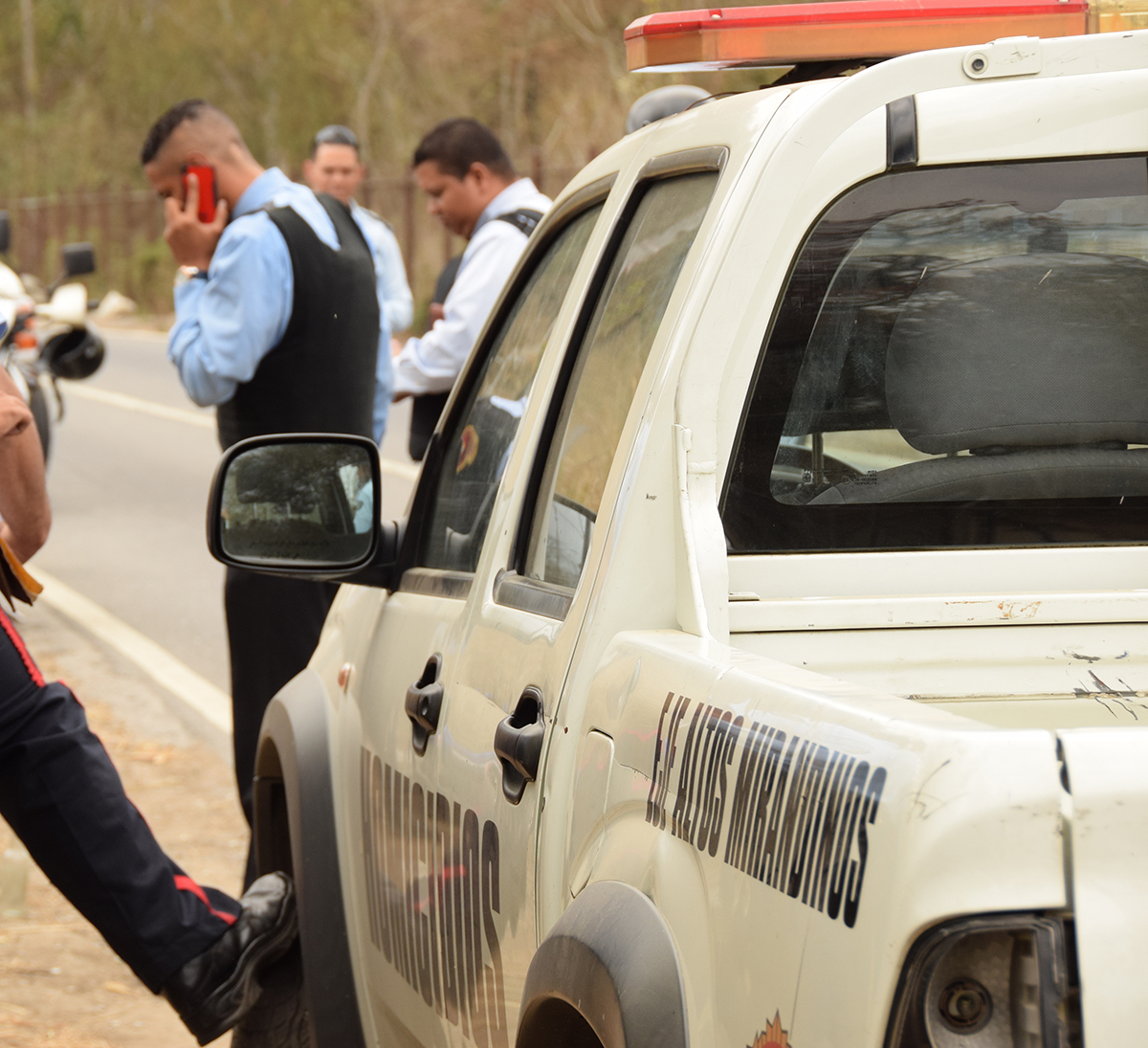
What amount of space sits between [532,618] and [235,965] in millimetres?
1423

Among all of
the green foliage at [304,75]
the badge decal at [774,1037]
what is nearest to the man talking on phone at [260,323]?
the badge decal at [774,1037]

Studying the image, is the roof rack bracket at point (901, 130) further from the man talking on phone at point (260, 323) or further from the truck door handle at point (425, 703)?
the man talking on phone at point (260, 323)

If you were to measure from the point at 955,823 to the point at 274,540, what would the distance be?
185 cm

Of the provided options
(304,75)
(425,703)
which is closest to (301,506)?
(425,703)

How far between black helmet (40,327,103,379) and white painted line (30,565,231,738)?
172cm

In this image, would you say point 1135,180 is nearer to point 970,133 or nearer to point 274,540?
point 970,133

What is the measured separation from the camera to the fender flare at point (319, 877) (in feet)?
9.26

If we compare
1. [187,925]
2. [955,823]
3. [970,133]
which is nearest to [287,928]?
[187,925]

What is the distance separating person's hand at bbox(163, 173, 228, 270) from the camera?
15.8 feet

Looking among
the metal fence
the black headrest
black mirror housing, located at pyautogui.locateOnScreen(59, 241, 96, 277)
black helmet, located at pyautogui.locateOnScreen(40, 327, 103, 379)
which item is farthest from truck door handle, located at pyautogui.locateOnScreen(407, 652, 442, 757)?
the metal fence

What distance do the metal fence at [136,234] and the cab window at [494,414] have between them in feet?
72.7

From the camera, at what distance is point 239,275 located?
4.53 metres

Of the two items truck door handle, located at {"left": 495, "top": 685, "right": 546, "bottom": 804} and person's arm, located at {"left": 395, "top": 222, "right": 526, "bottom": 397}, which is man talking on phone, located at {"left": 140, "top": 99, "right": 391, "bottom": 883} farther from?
truck door handle, located at {"left": 495, "top": 685, "right": 546, "bottom": 804}

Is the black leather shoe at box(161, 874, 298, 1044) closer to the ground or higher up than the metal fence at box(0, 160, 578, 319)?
closer to the ground
